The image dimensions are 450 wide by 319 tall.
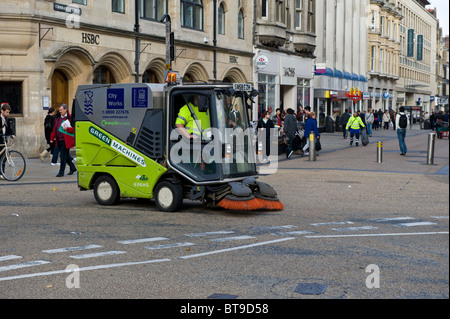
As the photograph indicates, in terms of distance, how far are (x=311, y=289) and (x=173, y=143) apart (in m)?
5.95

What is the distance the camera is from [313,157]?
24234 millimetres

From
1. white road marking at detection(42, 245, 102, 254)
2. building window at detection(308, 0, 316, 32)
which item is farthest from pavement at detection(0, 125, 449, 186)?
building window at detection(308, 0, 316, 32)

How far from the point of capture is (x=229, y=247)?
8562 mm

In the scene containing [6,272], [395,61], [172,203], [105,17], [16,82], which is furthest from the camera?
[395,61]

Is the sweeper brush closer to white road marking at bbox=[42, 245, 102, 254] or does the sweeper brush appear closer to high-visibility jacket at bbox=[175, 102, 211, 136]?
high-visibility jacket at bbox=[175, 102, 211, 136]

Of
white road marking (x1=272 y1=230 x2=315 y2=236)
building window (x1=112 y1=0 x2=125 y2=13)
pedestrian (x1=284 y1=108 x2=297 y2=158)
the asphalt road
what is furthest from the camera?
building window (x1=112 y1=0 x2=125 y2=13)

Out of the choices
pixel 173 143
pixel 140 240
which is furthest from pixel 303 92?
pixel 140 240

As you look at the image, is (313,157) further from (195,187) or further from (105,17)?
(195,187)

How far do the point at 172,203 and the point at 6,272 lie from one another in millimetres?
4871

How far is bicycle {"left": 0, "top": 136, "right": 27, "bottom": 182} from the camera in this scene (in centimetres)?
1664

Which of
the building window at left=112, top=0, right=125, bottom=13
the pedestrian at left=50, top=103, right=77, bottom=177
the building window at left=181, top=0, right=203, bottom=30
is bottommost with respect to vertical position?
the pedestrian at left=50, top=103, right=77, bottom=177

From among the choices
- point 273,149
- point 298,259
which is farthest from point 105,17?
point 298,259

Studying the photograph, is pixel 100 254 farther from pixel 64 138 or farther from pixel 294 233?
pixel 64 138

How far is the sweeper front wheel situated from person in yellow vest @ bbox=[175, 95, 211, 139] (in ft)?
2.94
